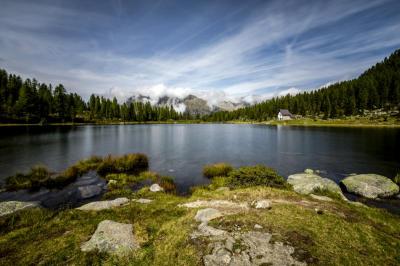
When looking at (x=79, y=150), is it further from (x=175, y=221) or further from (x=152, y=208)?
(x=175, y=221)

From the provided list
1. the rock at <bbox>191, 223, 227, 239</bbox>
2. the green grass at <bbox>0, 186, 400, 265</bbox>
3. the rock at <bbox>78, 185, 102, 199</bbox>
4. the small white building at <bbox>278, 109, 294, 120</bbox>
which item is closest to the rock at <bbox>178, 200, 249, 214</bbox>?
the green grass at <bbox>0, 186, 400, 265</bbox>

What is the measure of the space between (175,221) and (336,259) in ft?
28.3

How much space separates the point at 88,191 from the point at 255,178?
60.1 ft

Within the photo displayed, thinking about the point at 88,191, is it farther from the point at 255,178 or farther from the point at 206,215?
the point at 255,178

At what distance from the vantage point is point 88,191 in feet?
72.3

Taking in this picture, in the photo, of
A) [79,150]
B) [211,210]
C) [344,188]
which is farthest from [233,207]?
[79,150]

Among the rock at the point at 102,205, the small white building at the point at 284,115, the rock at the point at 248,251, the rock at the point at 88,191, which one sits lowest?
the rock at the point at 88,191

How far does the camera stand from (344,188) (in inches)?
931

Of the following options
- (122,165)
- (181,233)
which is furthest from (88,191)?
(181,233)

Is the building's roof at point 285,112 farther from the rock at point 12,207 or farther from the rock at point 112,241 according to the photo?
the rock at point 112,241

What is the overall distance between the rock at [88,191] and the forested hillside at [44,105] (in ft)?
388

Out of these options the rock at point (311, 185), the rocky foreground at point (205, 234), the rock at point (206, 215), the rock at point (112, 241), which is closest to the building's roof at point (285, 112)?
the rock at point (311, 185)

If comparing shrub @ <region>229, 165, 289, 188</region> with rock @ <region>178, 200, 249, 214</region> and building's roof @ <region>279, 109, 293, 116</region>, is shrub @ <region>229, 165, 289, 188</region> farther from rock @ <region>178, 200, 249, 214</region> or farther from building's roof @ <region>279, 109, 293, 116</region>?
building's roof @ <region>279, 109, 293, 116</region>

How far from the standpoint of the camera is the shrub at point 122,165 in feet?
101
